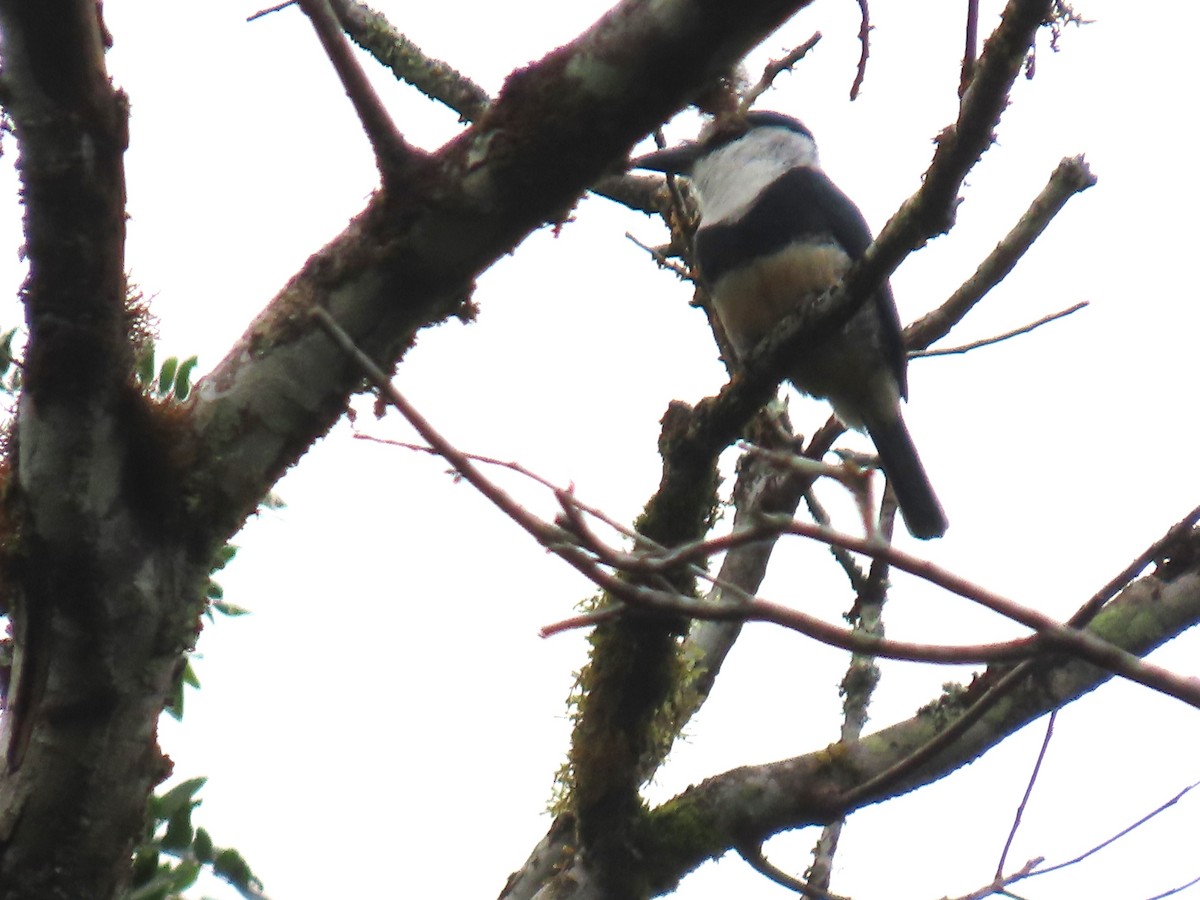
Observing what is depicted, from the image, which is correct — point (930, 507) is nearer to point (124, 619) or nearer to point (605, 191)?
point (605, 191)

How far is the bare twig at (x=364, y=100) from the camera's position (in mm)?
1589

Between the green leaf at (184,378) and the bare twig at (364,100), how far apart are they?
63 cm

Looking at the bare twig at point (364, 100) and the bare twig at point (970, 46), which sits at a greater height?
the bare twig at point (970, 46)

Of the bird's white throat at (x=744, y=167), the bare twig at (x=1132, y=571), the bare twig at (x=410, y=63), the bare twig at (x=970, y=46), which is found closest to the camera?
the bare twig at (x=1132, y=571)

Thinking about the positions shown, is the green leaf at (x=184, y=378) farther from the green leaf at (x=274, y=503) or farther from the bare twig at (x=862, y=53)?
the bare twig at (x=862, y=53)

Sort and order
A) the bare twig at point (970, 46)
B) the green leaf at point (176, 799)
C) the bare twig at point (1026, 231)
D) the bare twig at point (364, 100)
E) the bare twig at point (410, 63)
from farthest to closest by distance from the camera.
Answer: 1. the bare twig at point (410, 63)
2. the bare twig at point (1026, 231)
3. the green leaf at point (176, 799)
4. the bare twig at point (970, 46)
5. the bare twig at point (364, 100)

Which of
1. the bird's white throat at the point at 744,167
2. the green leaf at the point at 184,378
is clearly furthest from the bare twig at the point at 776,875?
the bird's white throat at the point at 744,167

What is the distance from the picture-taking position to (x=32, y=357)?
5.02 ft

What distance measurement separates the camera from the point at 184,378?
2.18 metres

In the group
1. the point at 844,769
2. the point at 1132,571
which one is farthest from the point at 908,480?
the point at 1132,571

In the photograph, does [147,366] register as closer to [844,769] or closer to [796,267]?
[844,769]

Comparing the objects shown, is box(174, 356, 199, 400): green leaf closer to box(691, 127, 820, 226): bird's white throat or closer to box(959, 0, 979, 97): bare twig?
box(959, 0, 979, 97): bare twig

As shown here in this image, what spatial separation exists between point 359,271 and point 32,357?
0.39m

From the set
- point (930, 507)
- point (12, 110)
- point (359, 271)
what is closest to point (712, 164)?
point (930, 507)
